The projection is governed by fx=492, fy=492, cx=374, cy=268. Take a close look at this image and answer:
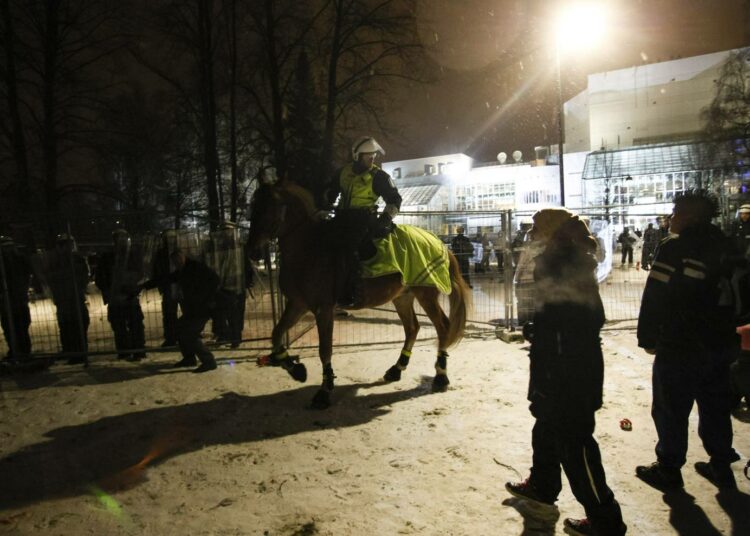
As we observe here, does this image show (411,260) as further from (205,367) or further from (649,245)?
(649,245)

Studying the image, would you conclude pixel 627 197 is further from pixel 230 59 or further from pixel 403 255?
pixel 403 255

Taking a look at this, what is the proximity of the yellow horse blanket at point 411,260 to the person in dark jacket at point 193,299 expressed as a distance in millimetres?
2590

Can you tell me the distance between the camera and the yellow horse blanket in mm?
6102

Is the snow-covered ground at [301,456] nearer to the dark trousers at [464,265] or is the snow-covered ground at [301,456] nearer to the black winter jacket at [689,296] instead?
the black winter jacket at [689,296]

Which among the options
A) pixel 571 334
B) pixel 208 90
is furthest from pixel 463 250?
pixel 208 90

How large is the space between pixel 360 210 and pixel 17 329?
20.2 feet

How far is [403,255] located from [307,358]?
263 centimetres

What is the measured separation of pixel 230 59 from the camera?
15.9m

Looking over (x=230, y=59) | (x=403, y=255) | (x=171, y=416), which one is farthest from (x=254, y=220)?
(x=230, y=59)

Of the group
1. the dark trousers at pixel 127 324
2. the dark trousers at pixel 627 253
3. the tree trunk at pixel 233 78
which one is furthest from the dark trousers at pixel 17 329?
the dark trousers at pixel 627 253

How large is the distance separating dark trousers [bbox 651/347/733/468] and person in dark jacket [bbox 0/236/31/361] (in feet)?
27.8

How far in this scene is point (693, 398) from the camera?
363 cm

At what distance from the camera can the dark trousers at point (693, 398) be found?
3.57 meters

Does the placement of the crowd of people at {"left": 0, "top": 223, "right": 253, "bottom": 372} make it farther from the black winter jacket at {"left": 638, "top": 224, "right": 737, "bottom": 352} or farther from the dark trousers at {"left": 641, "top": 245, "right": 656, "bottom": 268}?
the dark trousers at {"left": 641, "top": 245, "right": 656, "bottom": 268}
